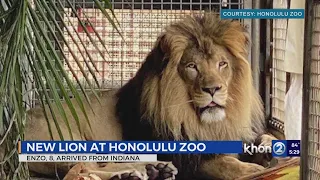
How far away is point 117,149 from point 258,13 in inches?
34.4

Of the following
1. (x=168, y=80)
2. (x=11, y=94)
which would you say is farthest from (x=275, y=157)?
(x=11, y=94)

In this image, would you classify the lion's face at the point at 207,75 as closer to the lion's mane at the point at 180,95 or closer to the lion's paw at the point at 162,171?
the lion's mane at the point at 180,95

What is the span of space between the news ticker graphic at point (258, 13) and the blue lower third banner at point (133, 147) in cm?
57

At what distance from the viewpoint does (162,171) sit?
10.5 feet

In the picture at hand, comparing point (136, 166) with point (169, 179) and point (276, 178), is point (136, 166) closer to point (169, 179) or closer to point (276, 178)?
point (169, 179)

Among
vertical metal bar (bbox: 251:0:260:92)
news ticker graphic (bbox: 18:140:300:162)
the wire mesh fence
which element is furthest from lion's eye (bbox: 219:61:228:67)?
news ticker graphic (bbox: 18:140:300:162)

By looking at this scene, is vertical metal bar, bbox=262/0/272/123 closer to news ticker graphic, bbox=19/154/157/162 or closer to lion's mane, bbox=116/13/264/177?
lion's mane, bbox=116/13/264/177

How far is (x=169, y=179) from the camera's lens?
321 centimetres

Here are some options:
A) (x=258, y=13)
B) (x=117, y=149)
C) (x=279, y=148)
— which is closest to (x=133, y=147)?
(x=117, y=149)

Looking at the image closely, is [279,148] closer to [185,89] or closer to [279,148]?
[279,148]

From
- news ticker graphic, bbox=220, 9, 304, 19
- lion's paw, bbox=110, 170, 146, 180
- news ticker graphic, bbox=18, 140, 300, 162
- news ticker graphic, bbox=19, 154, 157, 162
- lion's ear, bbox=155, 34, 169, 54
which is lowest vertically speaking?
lion's paw, bbox=110, 170, 146, 180

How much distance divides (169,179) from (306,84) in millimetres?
768

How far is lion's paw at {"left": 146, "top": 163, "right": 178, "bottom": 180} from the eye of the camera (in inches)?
126

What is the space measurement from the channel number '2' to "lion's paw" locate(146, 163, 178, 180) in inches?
18.3
